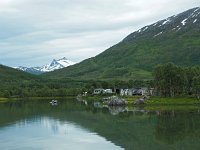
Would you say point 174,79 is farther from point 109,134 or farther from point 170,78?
point 109,134

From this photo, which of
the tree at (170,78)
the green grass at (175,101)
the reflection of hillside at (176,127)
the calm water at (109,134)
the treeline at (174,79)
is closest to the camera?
the calm water at (109,134)

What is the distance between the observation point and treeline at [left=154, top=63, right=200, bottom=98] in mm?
149000

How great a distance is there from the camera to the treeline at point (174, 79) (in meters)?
149

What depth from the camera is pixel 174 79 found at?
150 m

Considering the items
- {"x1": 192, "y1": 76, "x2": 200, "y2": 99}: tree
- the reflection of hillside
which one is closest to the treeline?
{"x1": 192, "y1": 76, "x2": 200, "y2": 99}: tree

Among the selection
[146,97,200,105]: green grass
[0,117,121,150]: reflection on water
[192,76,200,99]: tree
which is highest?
[192,76,200,99]: tree

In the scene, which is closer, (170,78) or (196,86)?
(196,86)

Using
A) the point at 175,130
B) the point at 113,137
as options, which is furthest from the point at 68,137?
the point at 175,130

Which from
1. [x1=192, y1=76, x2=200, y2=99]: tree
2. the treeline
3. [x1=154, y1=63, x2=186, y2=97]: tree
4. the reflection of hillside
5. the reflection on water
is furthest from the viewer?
the treeline

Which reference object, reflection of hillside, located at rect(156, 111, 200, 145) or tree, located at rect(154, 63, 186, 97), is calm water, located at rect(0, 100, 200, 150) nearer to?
reflection of hillside, located at rect(156, 111, 200, 145)

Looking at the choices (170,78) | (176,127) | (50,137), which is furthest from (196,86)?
(50,137)

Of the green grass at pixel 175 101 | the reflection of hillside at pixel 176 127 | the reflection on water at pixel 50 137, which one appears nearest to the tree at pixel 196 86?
the green grass at pixel 175 101

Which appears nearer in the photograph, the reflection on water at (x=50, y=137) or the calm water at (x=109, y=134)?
the calm water at (x=109, y=134)

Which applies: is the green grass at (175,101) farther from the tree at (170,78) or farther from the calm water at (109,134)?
the calm water at (109,134)
